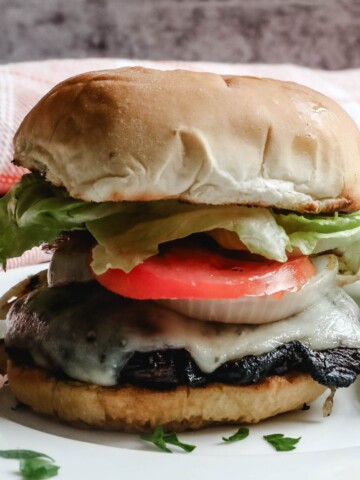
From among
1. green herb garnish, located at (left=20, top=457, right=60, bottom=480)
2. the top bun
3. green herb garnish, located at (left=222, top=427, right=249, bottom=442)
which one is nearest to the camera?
green herb garnish, located at (left=20, top=457, right=60, bottom=480)

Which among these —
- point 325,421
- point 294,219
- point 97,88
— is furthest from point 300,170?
point 325,421

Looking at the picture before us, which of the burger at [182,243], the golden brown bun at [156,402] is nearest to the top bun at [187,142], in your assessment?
the burger at [182,243]

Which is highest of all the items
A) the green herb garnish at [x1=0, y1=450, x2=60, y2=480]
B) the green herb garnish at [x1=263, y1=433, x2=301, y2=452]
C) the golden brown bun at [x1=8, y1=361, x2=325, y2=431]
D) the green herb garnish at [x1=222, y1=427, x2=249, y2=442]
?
the green herb garnish at [x1=0, y1=450, x2=60, y2=480]

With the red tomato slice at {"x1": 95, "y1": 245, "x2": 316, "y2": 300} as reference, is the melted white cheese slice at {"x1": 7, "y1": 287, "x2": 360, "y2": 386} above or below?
below

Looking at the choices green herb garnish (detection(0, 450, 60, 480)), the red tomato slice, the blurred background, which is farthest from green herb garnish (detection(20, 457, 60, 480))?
the blurred background

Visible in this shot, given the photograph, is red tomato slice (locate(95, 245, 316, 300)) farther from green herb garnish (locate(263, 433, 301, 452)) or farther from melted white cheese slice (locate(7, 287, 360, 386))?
green herb garnish (locate(263, 433, 301, 452))

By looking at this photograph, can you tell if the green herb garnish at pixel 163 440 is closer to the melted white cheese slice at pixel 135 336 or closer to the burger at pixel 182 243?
the burger at pixel 182 243
